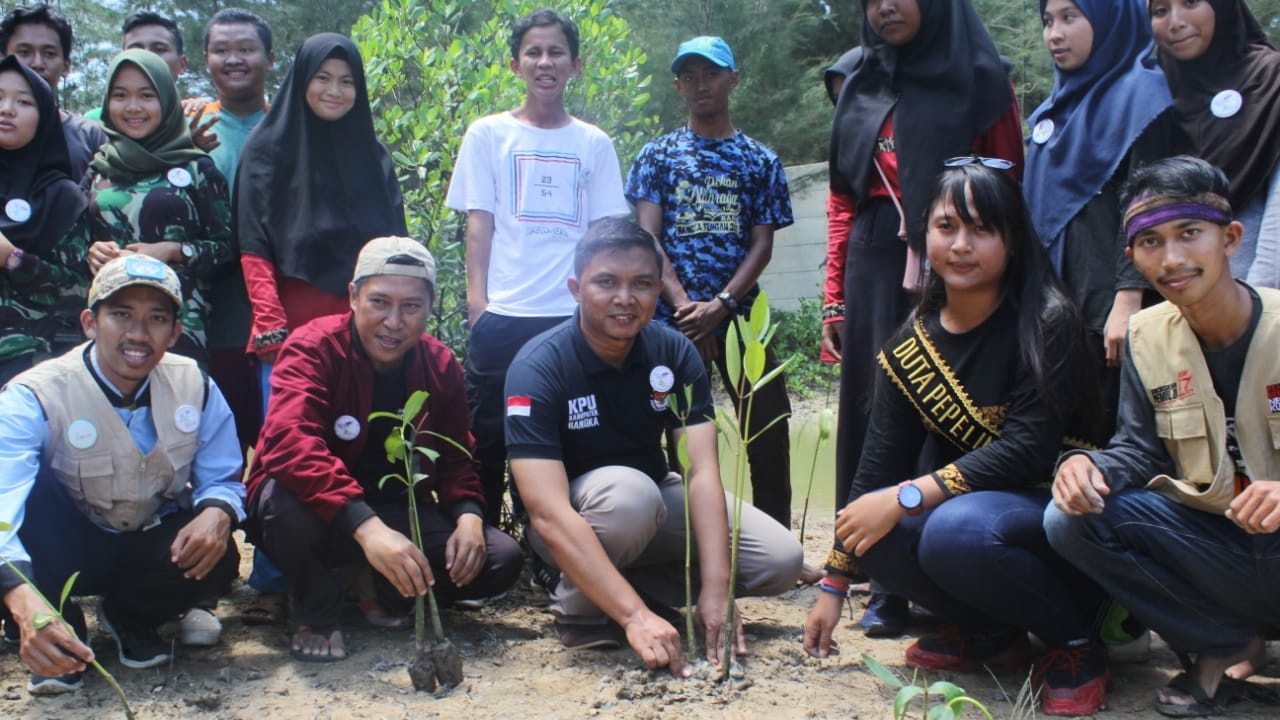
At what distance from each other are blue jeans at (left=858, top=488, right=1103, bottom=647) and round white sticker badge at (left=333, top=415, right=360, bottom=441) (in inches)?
59.6

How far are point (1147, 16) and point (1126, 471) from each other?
4.67 feet

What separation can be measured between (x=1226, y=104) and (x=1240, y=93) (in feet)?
0.14

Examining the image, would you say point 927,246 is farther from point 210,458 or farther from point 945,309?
point 210,458

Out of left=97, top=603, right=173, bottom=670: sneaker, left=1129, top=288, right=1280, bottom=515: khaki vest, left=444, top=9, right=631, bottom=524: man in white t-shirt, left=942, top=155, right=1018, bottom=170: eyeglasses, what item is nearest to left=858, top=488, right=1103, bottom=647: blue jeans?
left=1129, top=288, right=1280, bottom=515: khaki vest

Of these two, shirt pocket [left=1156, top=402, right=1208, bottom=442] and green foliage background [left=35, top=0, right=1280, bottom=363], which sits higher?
green foliage background [left=35, top=0, right=1280, bottom=363]

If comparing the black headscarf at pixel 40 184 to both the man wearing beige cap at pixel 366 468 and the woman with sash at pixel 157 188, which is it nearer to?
the woman with sash at pixel 157 188

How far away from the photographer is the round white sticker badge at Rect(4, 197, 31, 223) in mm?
3297

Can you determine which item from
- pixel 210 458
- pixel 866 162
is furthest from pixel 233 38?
pixel 866 162

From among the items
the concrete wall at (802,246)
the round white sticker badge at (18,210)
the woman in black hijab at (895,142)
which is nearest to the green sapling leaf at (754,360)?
the woman in black hijab at (895,142)

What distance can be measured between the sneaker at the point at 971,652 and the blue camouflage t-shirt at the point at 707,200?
146 centimetres

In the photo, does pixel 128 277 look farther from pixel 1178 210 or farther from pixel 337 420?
pixel 1178 210

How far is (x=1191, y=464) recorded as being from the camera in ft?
8.12

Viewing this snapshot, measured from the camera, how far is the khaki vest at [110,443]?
9.21 feet

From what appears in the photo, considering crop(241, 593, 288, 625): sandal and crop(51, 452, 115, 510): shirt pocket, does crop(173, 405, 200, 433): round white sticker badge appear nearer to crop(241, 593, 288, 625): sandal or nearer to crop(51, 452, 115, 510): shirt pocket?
crop(51, 452, 115, 510): shirt pocket
